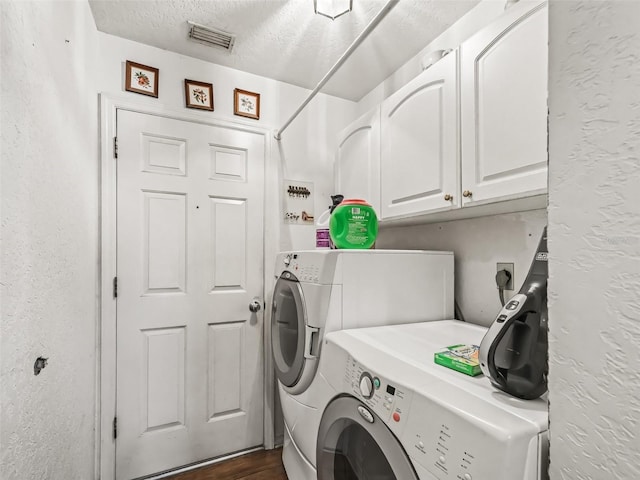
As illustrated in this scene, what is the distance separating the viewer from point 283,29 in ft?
5.47

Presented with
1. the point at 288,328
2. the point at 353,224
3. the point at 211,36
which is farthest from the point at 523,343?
the point at 211,36

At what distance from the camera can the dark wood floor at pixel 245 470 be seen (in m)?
1.74

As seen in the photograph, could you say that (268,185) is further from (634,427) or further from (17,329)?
(634,427)

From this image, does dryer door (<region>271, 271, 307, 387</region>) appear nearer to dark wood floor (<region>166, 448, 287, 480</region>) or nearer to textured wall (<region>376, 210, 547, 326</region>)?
dark wood floor (<region>166, 448, 287, 480</region>)

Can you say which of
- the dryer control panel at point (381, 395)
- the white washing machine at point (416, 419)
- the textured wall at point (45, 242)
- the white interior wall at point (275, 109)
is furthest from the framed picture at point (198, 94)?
the dryer control panel at point (381, 395)

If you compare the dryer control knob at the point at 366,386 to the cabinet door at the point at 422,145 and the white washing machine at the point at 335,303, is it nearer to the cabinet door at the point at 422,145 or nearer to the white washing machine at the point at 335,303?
the white washing machine at the point at 335,303

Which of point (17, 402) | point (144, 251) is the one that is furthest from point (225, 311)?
point (17, 402)

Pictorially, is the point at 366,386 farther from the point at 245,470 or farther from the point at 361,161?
the point at 245,470

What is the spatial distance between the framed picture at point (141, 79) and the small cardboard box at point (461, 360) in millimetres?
1985

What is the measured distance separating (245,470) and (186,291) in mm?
1083

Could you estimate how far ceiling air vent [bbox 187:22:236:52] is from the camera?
1660mm

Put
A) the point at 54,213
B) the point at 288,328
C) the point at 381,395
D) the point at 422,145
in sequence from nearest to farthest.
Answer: the point at 381,395, the point at 54,213, the point at 422,145, the point at 288,328

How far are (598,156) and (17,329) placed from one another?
114cm

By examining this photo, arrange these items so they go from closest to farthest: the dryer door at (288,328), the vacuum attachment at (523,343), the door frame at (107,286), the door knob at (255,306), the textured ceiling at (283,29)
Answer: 1. the vacuum attachment at (523,343)
2. the dryer door at (288,328)
3. the textured ceiling at (283,29)
4. the door frame at (107,286)
5. the door knob at (255,306)
